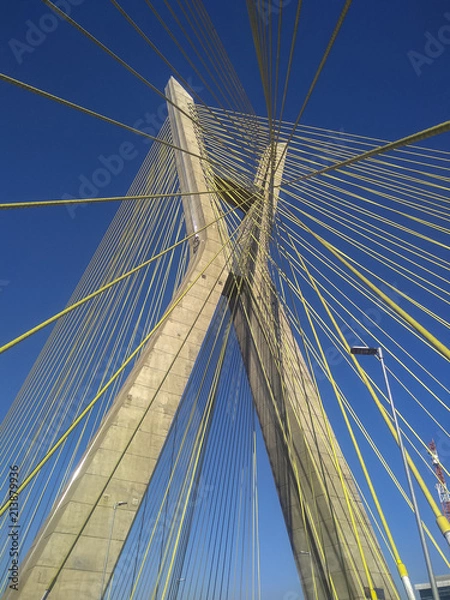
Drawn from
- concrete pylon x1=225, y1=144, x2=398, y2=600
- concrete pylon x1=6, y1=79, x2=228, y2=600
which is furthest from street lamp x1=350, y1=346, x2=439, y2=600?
concrete pylon x1=6, y1=79, x2=228, y2=600

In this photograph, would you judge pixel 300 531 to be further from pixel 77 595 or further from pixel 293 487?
pixel 77 595

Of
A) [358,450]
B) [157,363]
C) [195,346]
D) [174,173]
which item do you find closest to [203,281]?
[195,346]

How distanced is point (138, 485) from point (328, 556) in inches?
147

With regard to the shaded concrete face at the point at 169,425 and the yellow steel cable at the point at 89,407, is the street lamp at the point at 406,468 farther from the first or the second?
the yellow steel cable at the point at 89,407

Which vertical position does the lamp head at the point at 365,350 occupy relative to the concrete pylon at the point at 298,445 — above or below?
above

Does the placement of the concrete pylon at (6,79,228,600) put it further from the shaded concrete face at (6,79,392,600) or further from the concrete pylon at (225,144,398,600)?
the concrete pylon at (225,144,398,600)

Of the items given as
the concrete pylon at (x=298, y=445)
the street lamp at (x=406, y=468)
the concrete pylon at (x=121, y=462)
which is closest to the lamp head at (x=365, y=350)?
the street lamp at (x=406, y=468)

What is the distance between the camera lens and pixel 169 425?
26.1ft

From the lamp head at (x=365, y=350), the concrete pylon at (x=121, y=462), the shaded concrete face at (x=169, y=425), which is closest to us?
the concrete pylon at (x=121, y=462)

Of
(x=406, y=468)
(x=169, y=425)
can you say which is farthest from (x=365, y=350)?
(x=169, y=425)

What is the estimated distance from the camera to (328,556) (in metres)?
8.23

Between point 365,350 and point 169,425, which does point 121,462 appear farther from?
point 365,350

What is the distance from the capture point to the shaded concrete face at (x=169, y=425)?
6.22m

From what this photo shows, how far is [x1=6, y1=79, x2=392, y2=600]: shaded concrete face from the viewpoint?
245 inches
